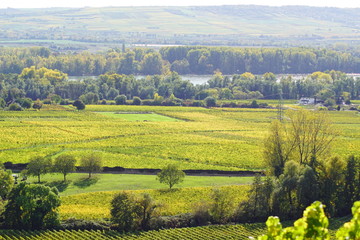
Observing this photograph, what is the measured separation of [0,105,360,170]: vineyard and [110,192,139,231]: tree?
54.1 ft

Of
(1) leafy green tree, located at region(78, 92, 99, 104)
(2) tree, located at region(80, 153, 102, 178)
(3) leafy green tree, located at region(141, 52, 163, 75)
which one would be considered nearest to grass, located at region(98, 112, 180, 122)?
(1) leafy green tree, located at region(78, 92, 99, 104)

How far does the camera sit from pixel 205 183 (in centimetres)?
4931

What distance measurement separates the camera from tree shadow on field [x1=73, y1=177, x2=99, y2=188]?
47.3m

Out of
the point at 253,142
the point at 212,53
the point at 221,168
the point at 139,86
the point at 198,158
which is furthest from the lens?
the point at 212,53

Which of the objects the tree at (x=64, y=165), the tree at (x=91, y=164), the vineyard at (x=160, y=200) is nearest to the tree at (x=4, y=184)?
the vineyard at (x=160, y=200)

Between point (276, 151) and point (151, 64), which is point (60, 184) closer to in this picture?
point (276, 151)

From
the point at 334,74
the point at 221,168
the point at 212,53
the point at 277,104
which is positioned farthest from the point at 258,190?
the point at 212,53

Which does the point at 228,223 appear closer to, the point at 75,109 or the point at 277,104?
the point at 75,109

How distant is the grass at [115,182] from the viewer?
46469mm

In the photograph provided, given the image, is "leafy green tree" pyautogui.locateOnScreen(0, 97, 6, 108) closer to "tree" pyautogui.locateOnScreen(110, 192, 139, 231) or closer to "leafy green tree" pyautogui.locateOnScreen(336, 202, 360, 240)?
"tree" pyautogui.locateOnScreen(110, 192, 139, 231)

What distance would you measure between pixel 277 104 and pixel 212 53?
74178 millimetres

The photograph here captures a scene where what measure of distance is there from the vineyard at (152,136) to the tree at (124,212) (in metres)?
16.5

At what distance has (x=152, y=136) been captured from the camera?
71.9m

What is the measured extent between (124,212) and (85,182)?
1246 centimetres
